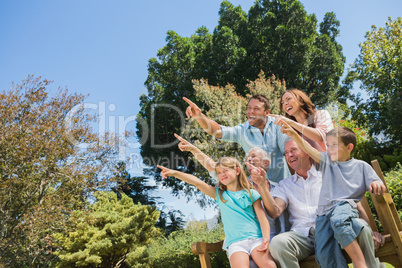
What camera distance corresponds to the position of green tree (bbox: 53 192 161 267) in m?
9.23

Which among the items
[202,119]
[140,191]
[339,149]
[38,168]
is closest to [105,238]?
[38,168]

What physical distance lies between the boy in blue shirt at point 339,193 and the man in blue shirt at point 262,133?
1.98 ft

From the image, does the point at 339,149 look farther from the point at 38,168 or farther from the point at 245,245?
the point at 38,168

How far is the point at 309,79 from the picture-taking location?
18.8m

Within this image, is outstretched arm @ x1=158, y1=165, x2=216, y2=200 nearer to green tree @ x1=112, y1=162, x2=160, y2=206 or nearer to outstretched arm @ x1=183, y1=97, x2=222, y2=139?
outstretched arm @ x1=183, y1=97, x2=222, y2=139

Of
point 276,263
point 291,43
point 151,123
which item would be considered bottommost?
point 276,263

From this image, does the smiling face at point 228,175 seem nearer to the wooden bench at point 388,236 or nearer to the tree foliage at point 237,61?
the wooden bench at point 388,236

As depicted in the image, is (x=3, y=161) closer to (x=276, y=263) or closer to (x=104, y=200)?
(x=104, y=200)

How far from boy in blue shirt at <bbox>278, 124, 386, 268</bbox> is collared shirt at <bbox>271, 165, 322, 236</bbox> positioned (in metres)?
0.16

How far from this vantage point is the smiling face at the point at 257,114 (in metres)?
3.28

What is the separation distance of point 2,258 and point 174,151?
35.2 ft

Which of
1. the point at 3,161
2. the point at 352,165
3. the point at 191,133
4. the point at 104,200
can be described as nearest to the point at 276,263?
the point at 352,165

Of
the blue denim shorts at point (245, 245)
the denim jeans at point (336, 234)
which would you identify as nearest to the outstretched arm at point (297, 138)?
the denim jeans at point (336, 234)

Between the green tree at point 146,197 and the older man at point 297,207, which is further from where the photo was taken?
the green tree at point 146,197
